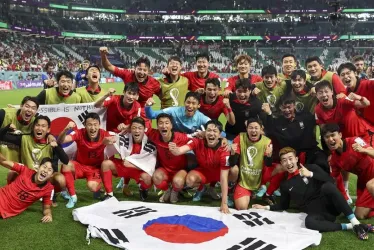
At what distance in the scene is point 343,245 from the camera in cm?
423

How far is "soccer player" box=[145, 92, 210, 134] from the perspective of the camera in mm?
5938

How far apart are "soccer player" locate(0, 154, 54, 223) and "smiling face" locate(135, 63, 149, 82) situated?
2.57 meters

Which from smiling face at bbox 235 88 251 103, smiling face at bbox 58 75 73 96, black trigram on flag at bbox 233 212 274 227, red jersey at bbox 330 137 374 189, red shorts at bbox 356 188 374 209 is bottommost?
black trigram on flag at bbox 233 212 274 227

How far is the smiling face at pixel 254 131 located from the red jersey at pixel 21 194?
2.85m

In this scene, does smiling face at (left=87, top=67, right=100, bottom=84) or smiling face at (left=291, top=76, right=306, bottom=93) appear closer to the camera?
smiling face at (left=291, top=76, right=306, bottom=93)

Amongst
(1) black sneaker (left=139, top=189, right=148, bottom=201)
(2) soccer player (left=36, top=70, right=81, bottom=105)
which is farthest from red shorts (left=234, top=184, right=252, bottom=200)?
(2) soccer player (left=36, top=70, right=81, bottom=105)

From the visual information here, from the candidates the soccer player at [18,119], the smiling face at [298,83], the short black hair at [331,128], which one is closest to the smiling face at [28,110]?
the soccer player at [18,119]

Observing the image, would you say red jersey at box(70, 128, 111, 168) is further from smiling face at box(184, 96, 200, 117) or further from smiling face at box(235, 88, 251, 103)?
smiling face at box(235, 88, 251, 103)

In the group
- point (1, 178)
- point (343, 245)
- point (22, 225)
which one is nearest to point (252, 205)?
point (343, 245)

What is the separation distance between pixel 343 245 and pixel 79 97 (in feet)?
15.8

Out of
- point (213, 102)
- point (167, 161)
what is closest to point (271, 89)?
point (213, 102)

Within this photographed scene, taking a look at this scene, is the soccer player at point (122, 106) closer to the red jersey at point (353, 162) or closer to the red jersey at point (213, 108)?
the red jersey at point (213, 108)

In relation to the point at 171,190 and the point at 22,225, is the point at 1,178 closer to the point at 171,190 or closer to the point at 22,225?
the point at 22,225

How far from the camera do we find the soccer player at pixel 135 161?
5.86 metres
